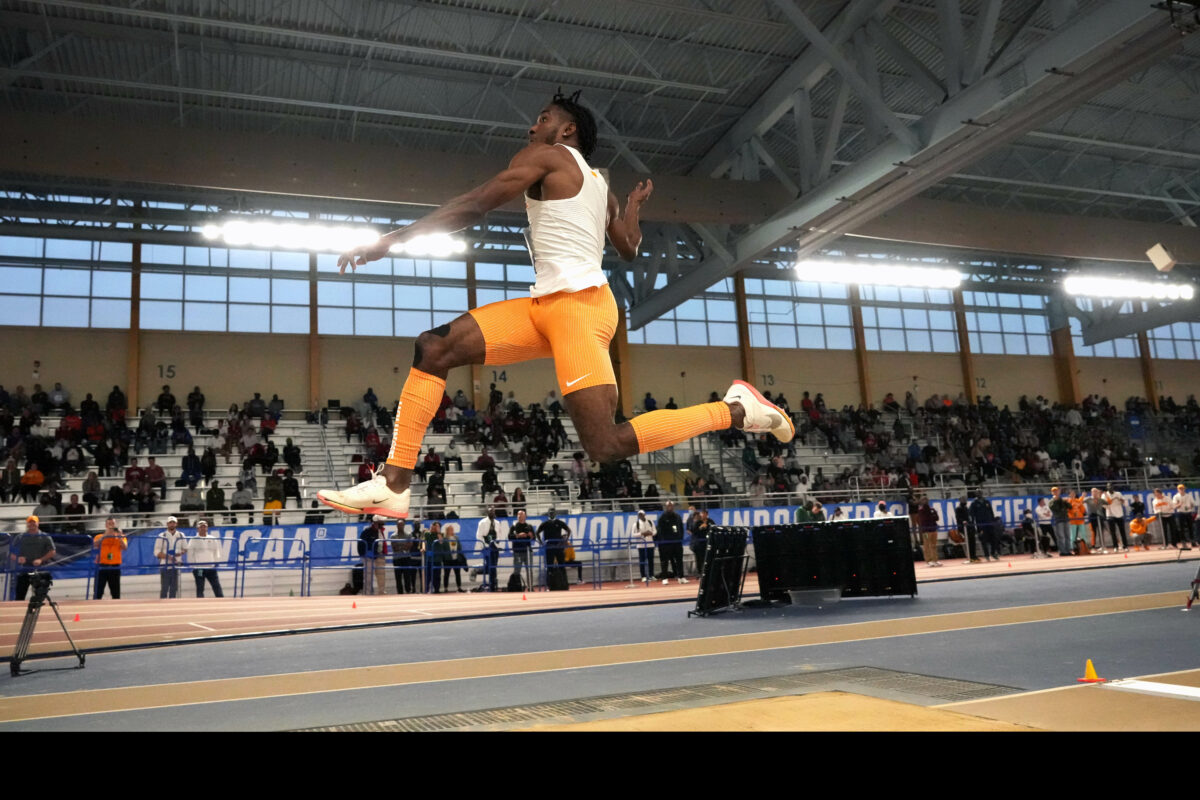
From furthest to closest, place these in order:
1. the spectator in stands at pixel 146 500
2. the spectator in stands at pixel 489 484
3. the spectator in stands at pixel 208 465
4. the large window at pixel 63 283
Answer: the large window at pixel 63 283 → the spectator in stands at pixel 489 484 → the spectator in stands at pixel 208 465 → the spectator in stands at pixel 146 500

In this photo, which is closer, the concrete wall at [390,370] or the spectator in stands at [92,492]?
the spectator in stands at [92,492]

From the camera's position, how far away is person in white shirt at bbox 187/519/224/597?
14.5 m

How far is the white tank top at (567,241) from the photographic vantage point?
3430 millimetres

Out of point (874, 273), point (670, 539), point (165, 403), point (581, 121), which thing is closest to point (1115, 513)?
point (874, 273)

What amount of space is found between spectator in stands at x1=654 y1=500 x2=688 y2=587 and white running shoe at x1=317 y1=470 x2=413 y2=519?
13343 millimetres

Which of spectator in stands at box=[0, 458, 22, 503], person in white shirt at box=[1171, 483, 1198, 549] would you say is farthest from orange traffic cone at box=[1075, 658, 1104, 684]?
spectator in stands at box=[0, 458, 22, 503]

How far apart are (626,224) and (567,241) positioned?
0.64 metres

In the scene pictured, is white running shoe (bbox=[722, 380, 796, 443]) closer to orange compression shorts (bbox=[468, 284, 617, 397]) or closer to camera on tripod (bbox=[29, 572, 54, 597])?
orange compression shorts (bbox=[468, 284, 617, 397])

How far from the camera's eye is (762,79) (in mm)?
18422

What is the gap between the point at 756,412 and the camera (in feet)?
13.0

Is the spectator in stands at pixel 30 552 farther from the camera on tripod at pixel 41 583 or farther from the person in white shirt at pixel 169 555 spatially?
the camera on tripod at pixel 41 583

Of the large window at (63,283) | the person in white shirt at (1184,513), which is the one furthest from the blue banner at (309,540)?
the large window at (63,283)

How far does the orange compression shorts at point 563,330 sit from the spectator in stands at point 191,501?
55.4 feet

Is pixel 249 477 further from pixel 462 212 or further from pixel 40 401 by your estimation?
pixel 462 212
